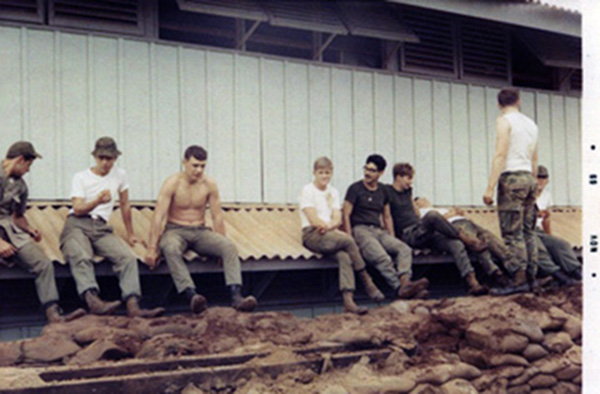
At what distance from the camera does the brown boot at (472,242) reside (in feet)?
27.0

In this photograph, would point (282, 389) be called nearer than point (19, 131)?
Yes

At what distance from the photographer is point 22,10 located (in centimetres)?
736

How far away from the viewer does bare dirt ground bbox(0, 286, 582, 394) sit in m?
5.34

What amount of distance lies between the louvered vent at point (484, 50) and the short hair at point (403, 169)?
204cm

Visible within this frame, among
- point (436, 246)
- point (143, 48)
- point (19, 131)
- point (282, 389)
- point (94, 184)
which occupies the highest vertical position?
point (143, 48)

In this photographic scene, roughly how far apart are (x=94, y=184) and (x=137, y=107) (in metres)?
1.28

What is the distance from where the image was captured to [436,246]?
330 inches

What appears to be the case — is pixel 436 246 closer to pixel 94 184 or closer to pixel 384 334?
pixel 384 334

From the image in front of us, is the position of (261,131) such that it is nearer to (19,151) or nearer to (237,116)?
(237,116)

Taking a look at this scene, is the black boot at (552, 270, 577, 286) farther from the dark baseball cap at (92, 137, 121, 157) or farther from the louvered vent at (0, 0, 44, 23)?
the louvered vent at (0, 0, 44, 23)

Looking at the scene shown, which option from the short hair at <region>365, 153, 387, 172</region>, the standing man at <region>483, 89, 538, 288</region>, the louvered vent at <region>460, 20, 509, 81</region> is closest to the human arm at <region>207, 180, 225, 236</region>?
the short hair at <region>365, 153, 387, 172</region>

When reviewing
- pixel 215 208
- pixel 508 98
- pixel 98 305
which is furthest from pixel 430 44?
pixel 98 305
